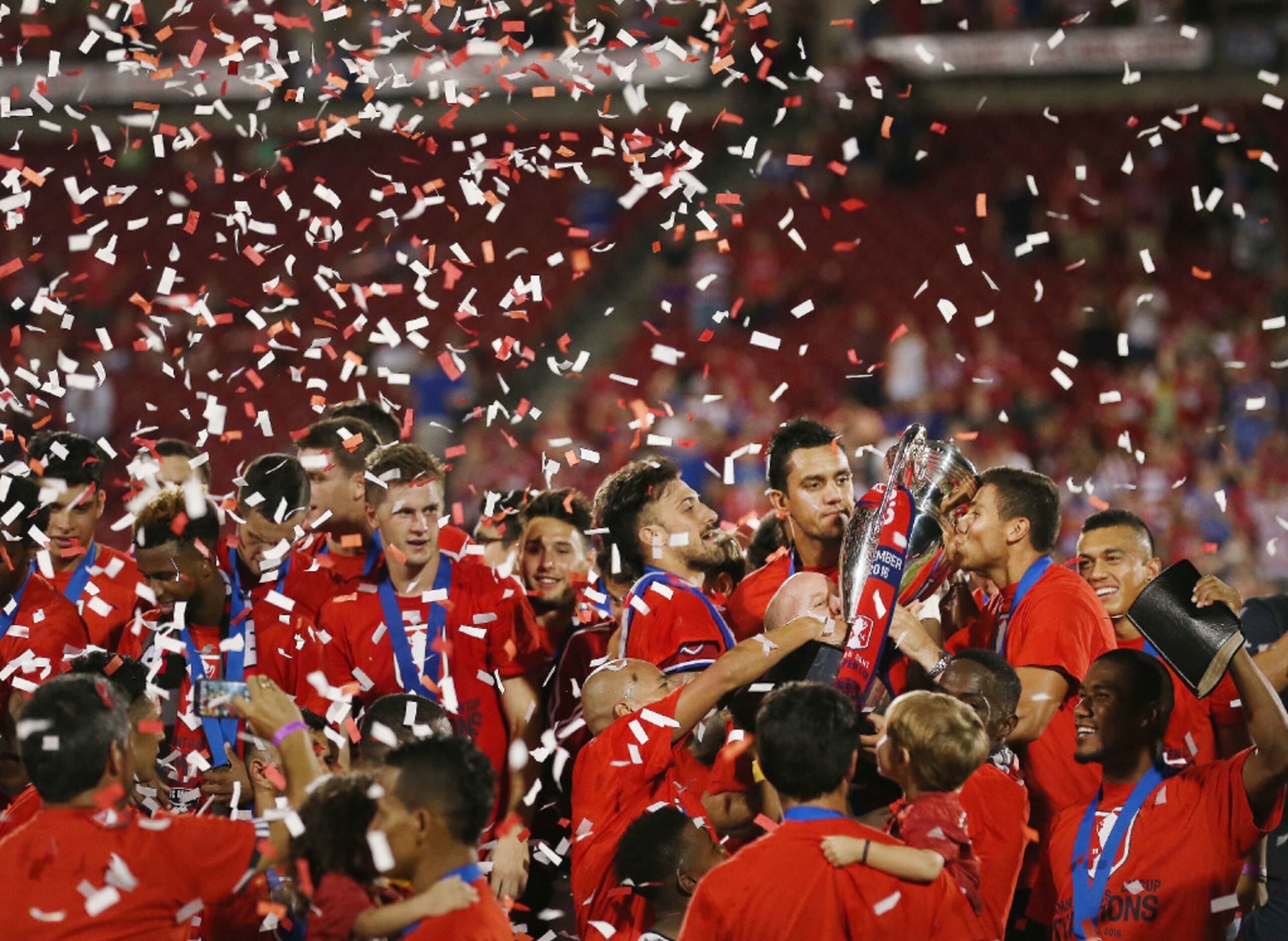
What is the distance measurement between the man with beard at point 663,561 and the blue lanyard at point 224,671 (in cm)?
118

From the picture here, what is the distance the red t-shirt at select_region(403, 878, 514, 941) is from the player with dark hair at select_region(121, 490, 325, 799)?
172 centimetres

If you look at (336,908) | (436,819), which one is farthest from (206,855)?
(436,819)

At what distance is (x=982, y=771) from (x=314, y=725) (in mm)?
1622

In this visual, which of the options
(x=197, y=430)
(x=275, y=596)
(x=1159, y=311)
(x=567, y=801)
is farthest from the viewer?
(x=197, y=430)

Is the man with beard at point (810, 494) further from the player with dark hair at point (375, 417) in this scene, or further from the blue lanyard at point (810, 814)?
the player with dark hair at point (375, 417)

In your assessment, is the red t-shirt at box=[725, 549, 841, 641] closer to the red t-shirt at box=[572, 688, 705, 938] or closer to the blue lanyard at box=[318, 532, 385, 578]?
the red t-shirt at box=[572, 688, 705, 938]

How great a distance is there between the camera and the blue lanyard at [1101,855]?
3504 mm

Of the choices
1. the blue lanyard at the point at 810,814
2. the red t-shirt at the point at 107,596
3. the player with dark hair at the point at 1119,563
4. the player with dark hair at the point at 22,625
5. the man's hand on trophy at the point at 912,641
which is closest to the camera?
the blue lanyard at the point at 810,814

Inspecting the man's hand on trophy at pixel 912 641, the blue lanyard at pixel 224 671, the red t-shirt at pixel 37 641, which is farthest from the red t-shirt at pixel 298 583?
the man's hand on trophy at pixel 912 641

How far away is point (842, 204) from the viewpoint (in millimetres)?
13898

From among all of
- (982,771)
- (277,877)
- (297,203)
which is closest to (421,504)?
(277,877)

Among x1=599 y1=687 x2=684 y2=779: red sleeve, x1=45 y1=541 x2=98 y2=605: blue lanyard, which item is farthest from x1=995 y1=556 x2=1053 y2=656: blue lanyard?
x1=45 y1=541 x2=98 y2=605: blue lanyard

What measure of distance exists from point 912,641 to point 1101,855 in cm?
67

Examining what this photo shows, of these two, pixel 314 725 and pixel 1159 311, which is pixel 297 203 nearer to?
pixel 1159 311
